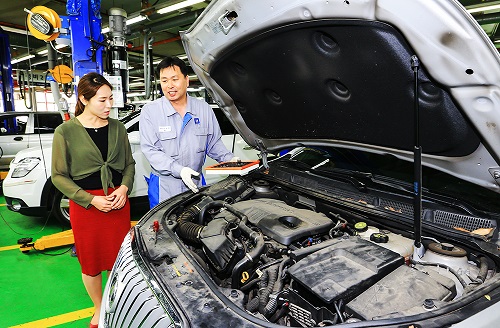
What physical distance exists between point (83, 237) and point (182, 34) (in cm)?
150

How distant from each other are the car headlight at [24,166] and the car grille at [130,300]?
3200 mm

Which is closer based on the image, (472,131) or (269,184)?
(472,131)

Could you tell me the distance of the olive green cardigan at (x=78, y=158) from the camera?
7.50 feet

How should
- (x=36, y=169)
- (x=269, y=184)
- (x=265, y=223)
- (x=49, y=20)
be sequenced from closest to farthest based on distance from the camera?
(x=265, y=223) < (x=269, y=184) < (x=49, y=20) < (x=36, y=169)

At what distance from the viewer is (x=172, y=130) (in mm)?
2686

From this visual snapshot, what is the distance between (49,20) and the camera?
380 centimetres

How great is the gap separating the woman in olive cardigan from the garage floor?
460mm

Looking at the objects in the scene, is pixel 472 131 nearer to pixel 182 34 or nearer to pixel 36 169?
pixel 182 34

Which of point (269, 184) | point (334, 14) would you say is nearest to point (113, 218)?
point (269, 184)

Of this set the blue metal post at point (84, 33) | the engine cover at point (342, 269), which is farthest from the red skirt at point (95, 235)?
the blue metal post at point (84, 33)

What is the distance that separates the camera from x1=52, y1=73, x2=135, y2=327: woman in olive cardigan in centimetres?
231

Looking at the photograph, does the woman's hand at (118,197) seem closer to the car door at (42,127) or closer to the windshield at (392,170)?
the windshield at (392,170)

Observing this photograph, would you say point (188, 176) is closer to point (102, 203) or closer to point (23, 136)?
point (102, 203)

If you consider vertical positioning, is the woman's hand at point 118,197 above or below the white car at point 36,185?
above
